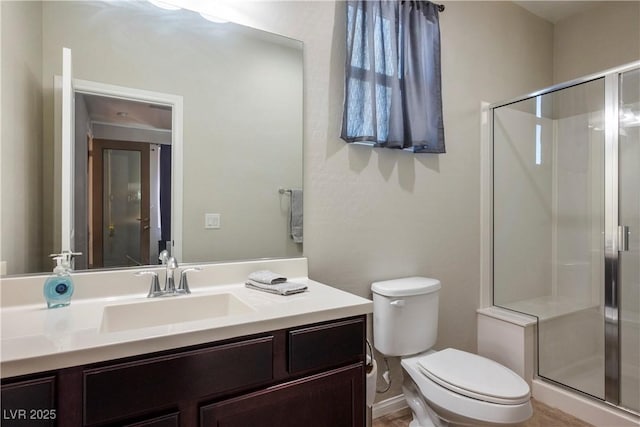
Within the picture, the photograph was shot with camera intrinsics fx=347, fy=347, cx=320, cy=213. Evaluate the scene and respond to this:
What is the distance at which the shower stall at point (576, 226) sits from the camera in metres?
1.98

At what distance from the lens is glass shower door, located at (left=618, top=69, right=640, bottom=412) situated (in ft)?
6.43

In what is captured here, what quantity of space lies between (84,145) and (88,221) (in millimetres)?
275

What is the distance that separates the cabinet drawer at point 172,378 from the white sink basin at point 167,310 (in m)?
0.21

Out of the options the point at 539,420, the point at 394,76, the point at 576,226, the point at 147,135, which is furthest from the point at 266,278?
the point at 576,226

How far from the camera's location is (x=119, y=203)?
132 cm

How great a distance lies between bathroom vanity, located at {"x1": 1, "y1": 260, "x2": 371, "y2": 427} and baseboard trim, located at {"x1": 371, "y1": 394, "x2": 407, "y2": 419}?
0.87 m

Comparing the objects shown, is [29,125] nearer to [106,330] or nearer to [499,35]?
[106,330]

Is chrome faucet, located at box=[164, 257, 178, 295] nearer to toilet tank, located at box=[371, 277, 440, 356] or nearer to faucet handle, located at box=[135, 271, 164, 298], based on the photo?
faucet handle, located at box=[135, 271, 164, 298]

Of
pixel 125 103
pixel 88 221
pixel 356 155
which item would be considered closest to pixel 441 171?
pixel 356 155

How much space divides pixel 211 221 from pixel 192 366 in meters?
0.72

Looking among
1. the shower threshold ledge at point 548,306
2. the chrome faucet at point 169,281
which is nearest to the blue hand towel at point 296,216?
the chrome faucet at point 169,281

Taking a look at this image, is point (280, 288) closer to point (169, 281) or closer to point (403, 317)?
point (169, 281)

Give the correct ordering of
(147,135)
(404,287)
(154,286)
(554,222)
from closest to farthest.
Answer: (154,286) < (147,135) < (404,287) < (554,222)

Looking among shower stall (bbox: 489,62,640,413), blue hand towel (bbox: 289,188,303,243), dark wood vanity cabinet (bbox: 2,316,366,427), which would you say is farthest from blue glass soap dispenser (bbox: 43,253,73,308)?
shower stall (bbox: 489,62,640,413)
